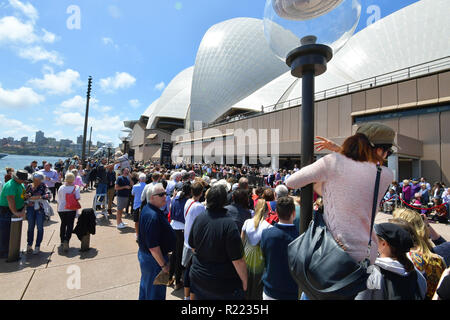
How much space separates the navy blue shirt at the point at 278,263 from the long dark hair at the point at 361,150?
117 centimetres

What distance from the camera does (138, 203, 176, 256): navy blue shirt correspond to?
7.84 feet

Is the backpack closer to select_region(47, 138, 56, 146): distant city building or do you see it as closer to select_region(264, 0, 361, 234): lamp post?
select_region(264, 0, 361, 234): lamp post

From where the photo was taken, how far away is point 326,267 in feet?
3.86

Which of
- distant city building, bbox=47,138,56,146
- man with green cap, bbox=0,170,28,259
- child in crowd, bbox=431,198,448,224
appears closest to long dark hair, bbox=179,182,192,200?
man with green cap, bbox=0,170,28,259

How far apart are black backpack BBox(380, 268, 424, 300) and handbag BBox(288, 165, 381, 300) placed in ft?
0.64

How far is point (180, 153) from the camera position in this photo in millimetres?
40719

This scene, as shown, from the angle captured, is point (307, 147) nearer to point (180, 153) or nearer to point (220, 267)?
point (220, 267)

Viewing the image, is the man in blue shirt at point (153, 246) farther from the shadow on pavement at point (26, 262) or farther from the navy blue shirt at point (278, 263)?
the shadow on pavement at point (26, 262)

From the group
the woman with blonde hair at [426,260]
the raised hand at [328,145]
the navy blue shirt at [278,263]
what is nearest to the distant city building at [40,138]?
the navy blue shirt at [278,263]

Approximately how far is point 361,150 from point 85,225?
18.3ft

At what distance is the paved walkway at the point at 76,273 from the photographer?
10.4 feet

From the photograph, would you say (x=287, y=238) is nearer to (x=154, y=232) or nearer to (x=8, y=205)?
(x=154, y=232)

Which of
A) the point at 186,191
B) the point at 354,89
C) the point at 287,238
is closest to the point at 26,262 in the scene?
the point at 186,191
